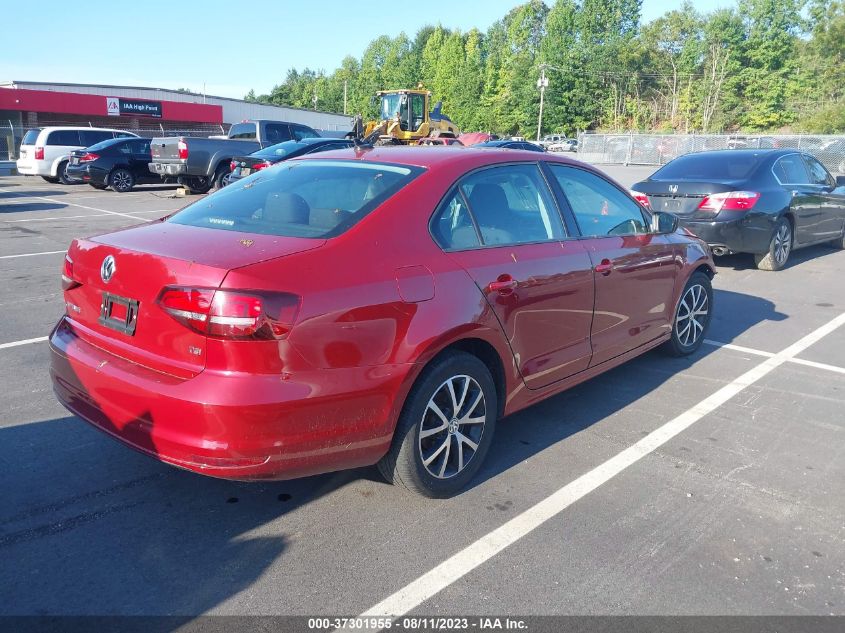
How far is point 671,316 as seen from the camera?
5445 millimetres

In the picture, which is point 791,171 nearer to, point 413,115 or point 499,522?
point 499,522

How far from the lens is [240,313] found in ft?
8.93

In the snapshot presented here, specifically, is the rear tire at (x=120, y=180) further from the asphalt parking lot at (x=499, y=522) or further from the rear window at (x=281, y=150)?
the asphalt parking lot at (x=499, y=522)

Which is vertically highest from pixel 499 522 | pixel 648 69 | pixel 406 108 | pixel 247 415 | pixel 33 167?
pixel 648 69

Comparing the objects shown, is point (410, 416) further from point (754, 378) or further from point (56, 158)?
point (56, 158)

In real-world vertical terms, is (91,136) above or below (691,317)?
above

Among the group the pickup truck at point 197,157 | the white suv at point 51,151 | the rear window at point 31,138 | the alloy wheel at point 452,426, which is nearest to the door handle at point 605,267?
the alloy wheel at point 452,426

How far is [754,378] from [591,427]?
6.04 ft

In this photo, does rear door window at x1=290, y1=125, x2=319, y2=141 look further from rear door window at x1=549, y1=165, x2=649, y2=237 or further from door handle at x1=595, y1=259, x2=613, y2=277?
door handle at x1=595, y1=259, x2=613, y2=277

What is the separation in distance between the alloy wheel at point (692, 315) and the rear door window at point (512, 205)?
2.00m

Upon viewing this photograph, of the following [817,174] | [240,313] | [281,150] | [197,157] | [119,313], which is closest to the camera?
[240,313]

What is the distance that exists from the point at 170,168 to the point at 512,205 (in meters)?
16.4

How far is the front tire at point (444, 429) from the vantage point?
3283mm

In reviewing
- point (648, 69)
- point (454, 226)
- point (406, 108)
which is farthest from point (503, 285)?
point (648, 69)
